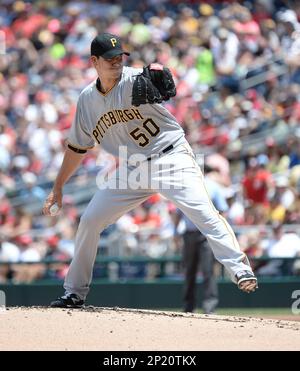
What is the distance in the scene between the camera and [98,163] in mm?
14250

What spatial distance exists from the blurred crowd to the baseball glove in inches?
146

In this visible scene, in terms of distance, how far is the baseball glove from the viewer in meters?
7.11

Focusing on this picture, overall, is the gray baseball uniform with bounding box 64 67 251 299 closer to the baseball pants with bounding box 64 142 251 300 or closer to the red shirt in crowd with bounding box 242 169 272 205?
the baseball pants with bounding box 64 142 251 300

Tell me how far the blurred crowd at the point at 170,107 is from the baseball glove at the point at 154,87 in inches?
146

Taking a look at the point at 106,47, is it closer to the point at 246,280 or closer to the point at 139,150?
the point at 139,150

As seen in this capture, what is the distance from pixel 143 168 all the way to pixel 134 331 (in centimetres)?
122

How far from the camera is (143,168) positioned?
736 cm

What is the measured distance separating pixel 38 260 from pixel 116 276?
104 centimetres

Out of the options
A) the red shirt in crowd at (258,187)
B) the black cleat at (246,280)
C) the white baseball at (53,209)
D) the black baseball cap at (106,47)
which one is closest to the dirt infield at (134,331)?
the black cleat at (246,280)

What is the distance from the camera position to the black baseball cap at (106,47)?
283 inches

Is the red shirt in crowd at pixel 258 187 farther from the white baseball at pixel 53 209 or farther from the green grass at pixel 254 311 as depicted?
the white baseball at pixel 53 209
